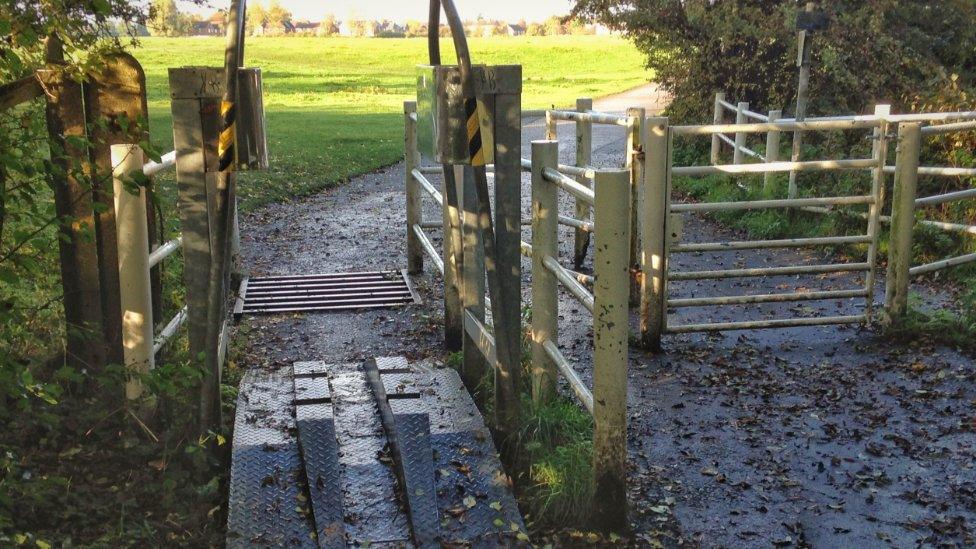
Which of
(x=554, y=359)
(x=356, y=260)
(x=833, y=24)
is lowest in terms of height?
(x=356, y=260)

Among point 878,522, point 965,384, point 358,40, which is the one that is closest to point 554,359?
→ point 878,522

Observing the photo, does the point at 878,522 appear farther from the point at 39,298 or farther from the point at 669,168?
the point at 39,298

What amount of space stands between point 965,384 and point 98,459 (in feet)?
16.0

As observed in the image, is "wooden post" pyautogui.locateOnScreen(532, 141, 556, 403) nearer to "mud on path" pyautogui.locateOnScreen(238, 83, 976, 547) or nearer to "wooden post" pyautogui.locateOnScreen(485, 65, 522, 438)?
"wooden post" pyautogui.locateOnScreen(485, 65, 522, 438)

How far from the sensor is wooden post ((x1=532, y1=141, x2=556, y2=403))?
4961mm

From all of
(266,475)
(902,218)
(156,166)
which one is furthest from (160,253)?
(902,218)

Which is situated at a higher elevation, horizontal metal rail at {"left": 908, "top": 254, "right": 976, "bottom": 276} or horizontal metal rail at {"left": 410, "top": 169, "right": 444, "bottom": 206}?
horizontal metal rail at {"left": 410, "top": 169, "right": 444, "bottom": 206}

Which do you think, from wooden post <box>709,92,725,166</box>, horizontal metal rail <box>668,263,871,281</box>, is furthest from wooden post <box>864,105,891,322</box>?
wooden post <box>709,92,725,166</box>

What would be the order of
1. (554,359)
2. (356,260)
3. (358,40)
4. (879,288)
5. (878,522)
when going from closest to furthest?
(878,522)
(554,359)
(879,288)
(356,260)
(358,40)

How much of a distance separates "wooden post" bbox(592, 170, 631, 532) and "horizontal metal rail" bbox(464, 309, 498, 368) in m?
0.88

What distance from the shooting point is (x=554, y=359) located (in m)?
4.93

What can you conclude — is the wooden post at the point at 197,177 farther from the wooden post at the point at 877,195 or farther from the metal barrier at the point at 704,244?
the wooden post at the point at 877,195

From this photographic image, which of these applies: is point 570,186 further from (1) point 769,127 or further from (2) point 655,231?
(1) point 769,127

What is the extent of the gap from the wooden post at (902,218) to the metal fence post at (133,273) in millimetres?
4759
